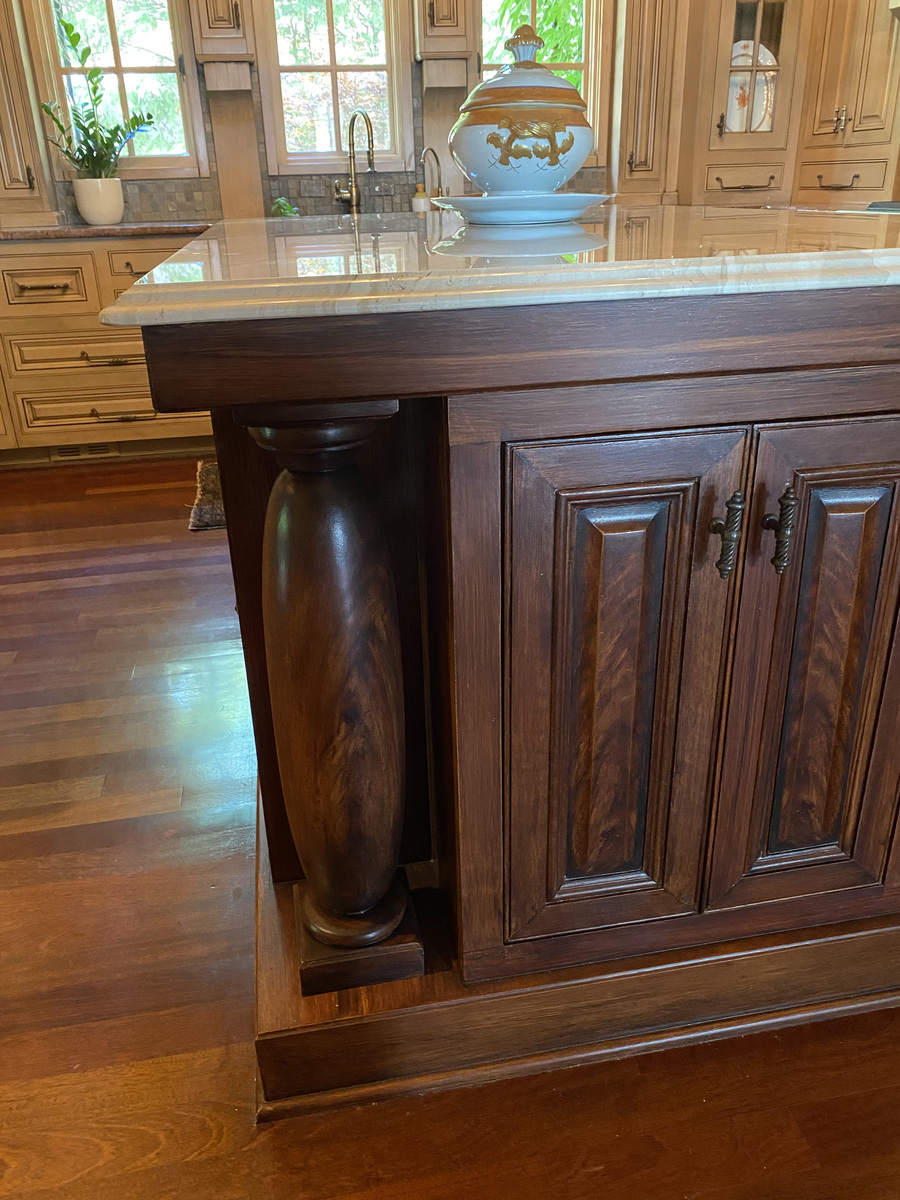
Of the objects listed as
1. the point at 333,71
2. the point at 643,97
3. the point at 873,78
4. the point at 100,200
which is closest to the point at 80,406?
the point at 100,200

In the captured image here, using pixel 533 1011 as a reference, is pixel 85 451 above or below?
below

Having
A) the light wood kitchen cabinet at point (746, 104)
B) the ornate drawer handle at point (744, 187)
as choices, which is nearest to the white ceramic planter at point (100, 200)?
the light wood kitchen cabinet at point (746, 104)

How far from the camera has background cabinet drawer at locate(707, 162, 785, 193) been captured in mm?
3840

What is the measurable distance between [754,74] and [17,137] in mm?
3103

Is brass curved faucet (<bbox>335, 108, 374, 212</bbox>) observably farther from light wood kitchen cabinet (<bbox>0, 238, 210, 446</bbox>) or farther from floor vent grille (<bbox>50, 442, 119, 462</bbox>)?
floor vent grille (<bbox>50, 442, 119, 462</bbox>)

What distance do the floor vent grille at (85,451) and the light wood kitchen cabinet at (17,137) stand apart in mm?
985

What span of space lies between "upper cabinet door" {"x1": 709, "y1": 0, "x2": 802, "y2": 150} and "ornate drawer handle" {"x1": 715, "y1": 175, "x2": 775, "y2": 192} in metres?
0.13

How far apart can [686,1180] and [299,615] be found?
0.76m

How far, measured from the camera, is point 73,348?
141 inches

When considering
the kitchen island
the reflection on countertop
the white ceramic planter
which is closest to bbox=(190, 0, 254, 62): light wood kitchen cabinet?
the white ceramic planter

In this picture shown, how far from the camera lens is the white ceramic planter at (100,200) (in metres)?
3.62

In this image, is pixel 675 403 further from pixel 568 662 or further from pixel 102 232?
pixel 102 232

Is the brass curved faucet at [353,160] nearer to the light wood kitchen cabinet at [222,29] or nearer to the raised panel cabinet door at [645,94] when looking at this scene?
the light wood kitchen cabinet at [222,29]

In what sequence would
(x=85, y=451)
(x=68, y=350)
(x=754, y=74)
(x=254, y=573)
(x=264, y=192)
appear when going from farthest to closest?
(x=264, y=192) → (x=85, y=451) → (x=754, y=74) → (x=68, y=350) → (x=254, y=573)
